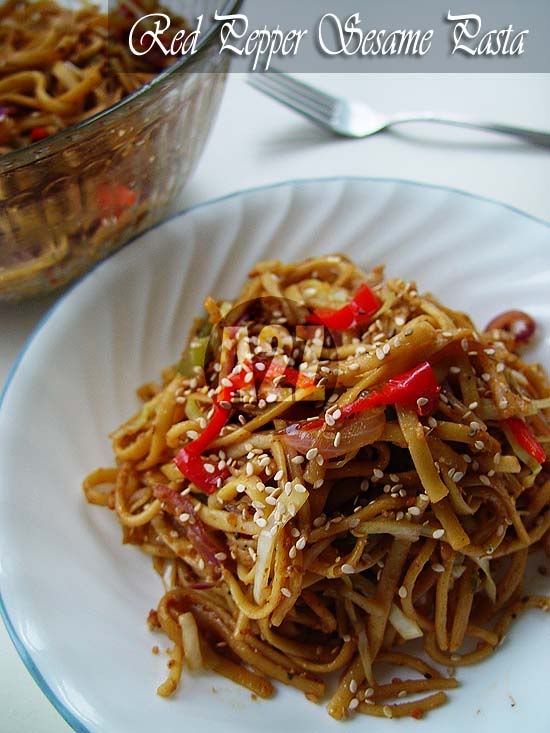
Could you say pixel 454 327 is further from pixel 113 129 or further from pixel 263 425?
pixel 113 129

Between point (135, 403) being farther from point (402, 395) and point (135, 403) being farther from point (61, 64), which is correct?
point (61, 64)

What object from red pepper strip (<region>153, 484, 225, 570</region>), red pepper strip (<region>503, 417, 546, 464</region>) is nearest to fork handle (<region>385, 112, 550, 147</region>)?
red pepper strip (<region>503, 417, 546, 464</region>)

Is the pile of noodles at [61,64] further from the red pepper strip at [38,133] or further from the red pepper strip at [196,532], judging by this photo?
the red pepper strip at [196,532]

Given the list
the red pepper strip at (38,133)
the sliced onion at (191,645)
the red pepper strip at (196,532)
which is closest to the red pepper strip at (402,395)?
the red pepper strip at (196,532)

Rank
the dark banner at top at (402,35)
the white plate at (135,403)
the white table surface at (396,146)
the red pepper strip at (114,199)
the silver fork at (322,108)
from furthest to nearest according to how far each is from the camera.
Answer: the dark banner at top at (402,35)
the silver fork at (322,108)
the white table surface at (396,146)
the red pepper strip at (114,199)
the white plate at (135,403)

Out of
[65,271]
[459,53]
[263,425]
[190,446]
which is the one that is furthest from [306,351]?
[459,53]

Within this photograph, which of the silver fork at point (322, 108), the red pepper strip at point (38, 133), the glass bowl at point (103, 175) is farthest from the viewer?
the silver fork at point (322, 108)

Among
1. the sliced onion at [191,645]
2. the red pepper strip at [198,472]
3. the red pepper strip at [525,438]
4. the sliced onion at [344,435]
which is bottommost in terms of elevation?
the sliced onion at [191,645]
